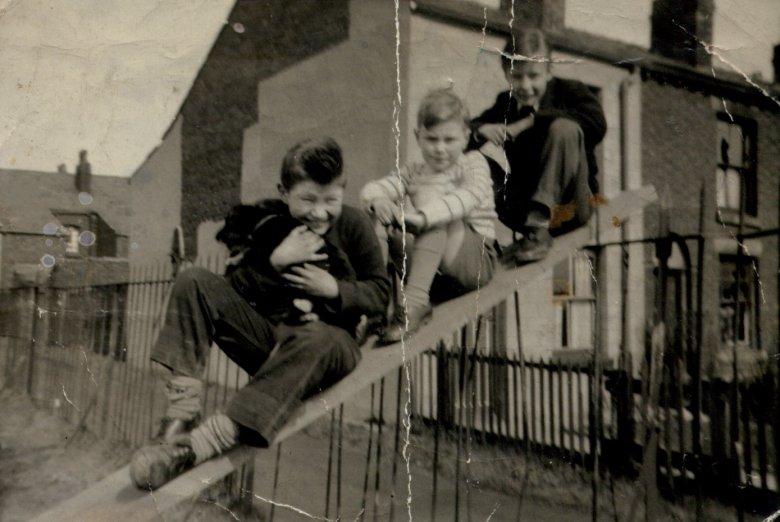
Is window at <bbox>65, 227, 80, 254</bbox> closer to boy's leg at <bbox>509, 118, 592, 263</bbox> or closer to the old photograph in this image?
the old photograph

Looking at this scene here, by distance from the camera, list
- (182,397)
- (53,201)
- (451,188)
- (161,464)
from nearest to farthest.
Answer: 1. (161,464)
2. (182,397)
3. (451,188)
4. (53,201)

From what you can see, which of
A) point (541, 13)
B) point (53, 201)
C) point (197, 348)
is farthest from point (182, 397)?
point (541, 13)

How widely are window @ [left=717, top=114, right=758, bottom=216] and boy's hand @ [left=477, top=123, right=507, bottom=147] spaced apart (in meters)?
0.88

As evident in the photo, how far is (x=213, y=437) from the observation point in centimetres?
202

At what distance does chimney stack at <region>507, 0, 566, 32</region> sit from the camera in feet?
7.34

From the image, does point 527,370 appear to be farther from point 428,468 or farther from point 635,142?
point 635,142

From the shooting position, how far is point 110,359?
2281mm

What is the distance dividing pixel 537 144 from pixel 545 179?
5.5 inches

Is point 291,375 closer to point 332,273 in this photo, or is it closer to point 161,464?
point 332,273

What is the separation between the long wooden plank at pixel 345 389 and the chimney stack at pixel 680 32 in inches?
23.6

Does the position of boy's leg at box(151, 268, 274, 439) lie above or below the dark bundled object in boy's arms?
below

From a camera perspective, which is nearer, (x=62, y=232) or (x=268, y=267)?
(x=268, y=267)


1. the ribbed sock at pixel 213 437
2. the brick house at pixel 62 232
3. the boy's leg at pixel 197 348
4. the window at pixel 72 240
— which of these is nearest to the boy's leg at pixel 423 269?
the boy's leg at pixel 197 348

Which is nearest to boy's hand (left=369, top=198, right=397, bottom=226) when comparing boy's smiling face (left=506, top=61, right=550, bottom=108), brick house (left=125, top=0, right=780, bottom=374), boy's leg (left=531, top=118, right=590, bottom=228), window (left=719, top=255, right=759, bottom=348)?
brick house (left=125, top=0, right=780, bottom=374)
